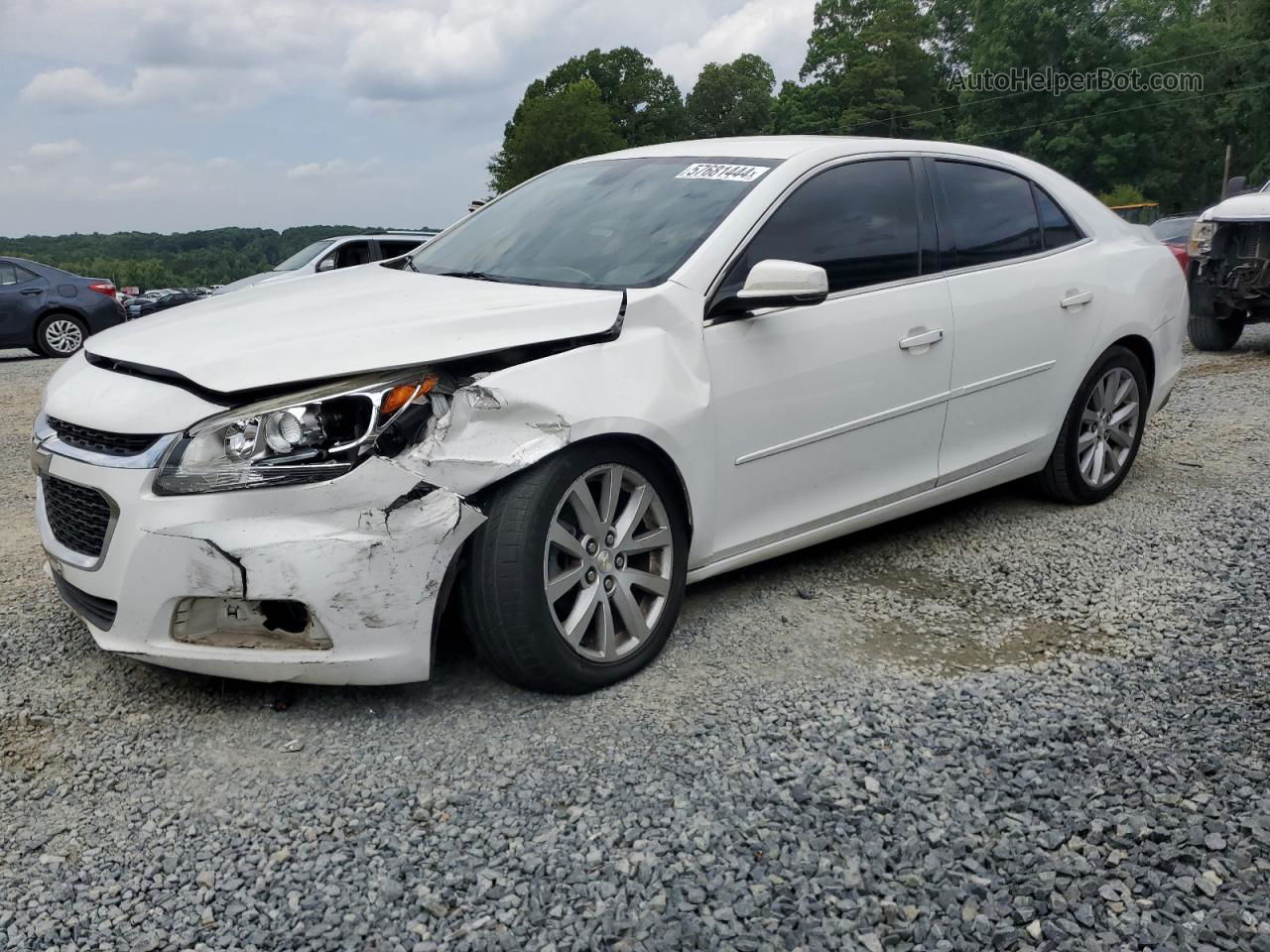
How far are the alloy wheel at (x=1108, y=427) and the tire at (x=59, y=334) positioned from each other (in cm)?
1348

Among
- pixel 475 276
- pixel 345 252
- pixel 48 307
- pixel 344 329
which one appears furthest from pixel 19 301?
pixel 344 329

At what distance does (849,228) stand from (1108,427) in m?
1.91

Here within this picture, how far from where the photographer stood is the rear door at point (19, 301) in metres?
14.5

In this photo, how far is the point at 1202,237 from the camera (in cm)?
998

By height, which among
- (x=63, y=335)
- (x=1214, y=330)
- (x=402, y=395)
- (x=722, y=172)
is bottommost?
(x=1214, y=330)

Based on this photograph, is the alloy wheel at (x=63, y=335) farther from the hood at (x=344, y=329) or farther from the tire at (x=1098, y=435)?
the tire at (x=1098, y=435)

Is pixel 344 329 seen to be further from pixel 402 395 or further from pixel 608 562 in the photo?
pixel 608 562

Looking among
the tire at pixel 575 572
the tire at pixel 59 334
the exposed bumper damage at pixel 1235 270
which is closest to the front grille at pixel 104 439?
the tire at pixel 575 572

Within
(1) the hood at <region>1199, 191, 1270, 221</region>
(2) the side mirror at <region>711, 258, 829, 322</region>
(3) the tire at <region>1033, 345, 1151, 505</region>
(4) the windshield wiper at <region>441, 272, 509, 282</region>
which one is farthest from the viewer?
(1) the hood at <region>1199, 191, 1270, 221</region>

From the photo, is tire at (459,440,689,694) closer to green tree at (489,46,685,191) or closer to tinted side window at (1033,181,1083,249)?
tinted side window at (1033,181,1083,249)

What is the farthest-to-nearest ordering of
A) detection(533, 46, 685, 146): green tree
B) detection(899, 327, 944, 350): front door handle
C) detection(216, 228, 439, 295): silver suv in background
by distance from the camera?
detection(533, 46, 685, 146): green tree
detection(216, 228, 439, 295): silver suv in background
detection(899, 327, 944, 350): front door handle

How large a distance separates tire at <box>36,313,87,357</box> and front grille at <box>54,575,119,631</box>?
12904 mm

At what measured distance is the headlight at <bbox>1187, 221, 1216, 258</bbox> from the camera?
9.89m

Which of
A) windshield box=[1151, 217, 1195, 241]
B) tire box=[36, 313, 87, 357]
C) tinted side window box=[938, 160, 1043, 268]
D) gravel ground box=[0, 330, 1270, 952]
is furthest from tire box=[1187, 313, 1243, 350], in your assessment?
tire box=[36, 313, 87, 357]
